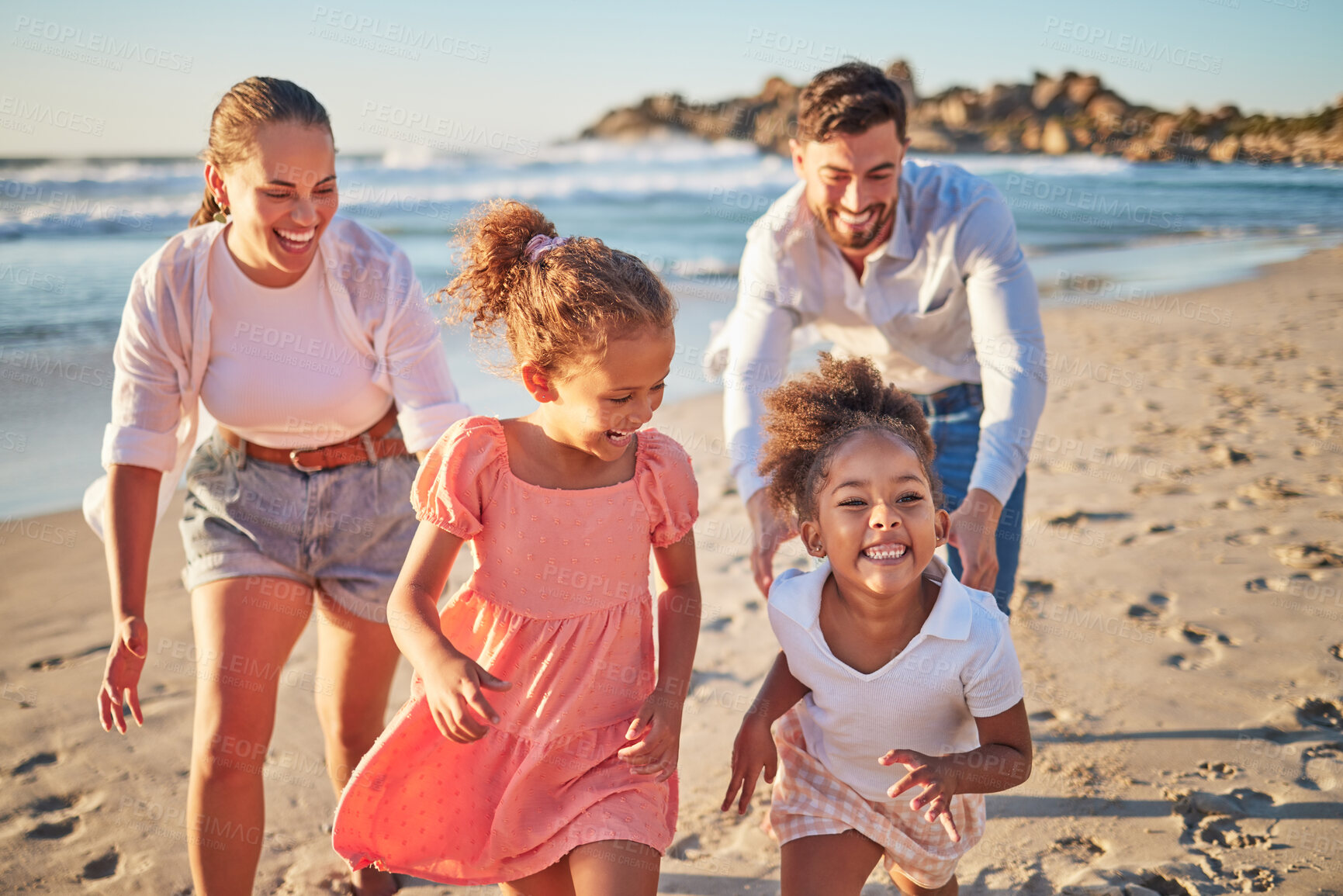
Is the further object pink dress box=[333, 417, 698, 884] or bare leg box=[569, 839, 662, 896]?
pink dress box=[333, 417, 698, 884]

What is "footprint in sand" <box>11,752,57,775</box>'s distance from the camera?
3.31 m

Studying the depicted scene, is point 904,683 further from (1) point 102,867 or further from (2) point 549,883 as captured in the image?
(1) point 102,867

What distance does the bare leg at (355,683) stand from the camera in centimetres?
283

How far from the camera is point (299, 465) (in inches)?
109

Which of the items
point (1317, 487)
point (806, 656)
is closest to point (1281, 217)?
point (1317, 487)

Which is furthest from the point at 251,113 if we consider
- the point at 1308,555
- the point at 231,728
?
the point at 1308,555

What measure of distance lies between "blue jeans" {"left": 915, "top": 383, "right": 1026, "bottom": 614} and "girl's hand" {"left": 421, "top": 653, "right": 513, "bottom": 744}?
185cm

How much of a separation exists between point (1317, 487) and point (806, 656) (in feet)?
14.0

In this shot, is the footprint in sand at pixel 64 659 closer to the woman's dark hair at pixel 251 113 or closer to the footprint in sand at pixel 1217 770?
the woman's dark hair at pixel 251 113

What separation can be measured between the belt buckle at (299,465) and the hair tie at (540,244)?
0.98 m

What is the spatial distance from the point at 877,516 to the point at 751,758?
0.62m

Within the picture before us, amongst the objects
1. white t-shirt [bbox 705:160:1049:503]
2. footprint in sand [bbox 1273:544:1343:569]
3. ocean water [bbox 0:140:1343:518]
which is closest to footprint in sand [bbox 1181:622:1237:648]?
footprint in sand [bbox 1273:544:1343:569]

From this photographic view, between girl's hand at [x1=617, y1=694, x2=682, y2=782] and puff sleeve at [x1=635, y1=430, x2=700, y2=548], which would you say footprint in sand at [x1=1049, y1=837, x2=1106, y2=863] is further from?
puff sleeve at [x1=635, y1=430, x2=700, y2=548]

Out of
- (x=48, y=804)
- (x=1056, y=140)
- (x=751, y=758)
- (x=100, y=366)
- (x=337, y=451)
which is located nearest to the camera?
(x=751, y=758)
